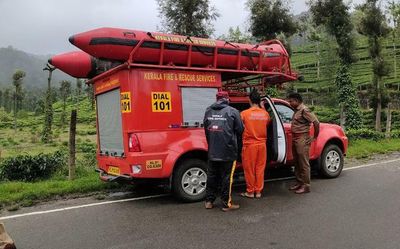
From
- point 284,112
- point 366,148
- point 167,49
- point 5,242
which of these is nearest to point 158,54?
point 167,49

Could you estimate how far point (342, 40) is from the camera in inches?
909

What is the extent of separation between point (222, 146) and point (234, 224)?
4.07 ft

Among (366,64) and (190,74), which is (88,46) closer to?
(190,74)

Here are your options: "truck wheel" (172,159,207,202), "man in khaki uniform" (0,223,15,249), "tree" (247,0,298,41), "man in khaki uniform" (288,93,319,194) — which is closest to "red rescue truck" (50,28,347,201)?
"truck wheel" (172,159,207,202)

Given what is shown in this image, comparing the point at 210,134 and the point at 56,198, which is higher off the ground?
the point at 210,134

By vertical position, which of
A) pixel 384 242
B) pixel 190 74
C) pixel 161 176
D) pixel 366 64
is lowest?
pixel 384 242

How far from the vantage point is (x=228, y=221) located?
5.97 meters

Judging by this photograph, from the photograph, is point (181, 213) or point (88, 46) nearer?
point (181, 213)

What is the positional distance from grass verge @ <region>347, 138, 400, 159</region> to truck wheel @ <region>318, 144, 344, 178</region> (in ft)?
12.8

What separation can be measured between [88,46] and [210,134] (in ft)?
7.66

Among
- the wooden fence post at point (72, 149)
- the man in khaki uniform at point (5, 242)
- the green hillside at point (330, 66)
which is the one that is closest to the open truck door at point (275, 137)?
the wooden fence post at point (72, 149)

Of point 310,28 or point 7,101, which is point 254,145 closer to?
point 310,28

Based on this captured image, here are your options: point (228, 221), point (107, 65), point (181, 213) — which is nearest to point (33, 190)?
point (107, 65)

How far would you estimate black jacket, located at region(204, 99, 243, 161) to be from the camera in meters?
6.56
